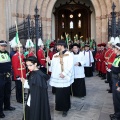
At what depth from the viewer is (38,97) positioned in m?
4.35

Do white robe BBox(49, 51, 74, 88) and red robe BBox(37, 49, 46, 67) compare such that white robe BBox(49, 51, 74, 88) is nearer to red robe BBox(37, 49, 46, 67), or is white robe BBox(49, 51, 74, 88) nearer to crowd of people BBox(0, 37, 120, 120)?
crowd of people BBox(0, 37, 120, 120)

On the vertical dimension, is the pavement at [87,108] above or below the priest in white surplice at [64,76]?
below

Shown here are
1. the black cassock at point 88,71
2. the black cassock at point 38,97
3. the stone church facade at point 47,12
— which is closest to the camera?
the black cassock at point 38,97

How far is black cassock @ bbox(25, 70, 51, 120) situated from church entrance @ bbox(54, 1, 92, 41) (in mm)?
16265

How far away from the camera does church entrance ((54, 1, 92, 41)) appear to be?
20375mm

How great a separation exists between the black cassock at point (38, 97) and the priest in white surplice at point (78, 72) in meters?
3.12

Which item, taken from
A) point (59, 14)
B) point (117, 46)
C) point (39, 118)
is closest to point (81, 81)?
point (117, 46)

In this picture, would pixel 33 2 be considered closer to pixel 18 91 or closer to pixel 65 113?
pixel 18 91

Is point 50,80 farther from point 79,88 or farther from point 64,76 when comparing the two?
point 79,88

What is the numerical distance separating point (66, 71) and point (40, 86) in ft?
5.48

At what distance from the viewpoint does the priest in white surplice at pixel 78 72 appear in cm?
764

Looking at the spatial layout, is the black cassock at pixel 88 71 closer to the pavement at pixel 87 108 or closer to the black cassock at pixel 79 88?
the pavement at pixel 87 108

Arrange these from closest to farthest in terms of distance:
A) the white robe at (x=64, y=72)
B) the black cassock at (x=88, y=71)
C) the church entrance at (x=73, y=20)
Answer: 1. the white robe at (x=64, y=72)
2. the black cassock at (x=88, y=71)
3. the church entrance at (x=73, y=20)

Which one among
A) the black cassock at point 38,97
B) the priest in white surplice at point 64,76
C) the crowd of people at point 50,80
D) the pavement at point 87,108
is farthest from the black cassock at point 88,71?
the black cassock at point 38,97
